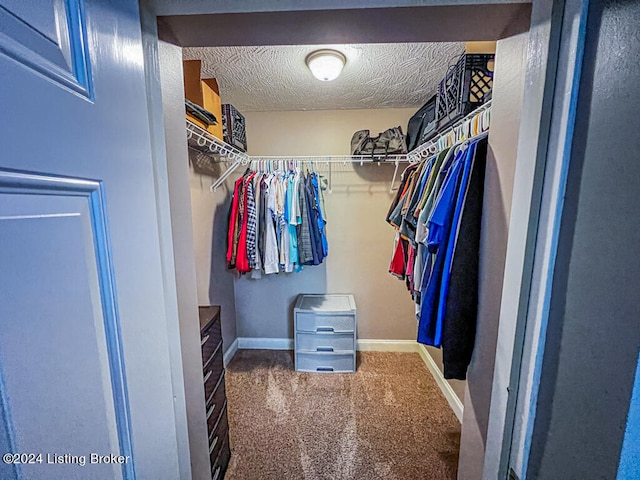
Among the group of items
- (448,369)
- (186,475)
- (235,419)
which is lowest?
(235,419)

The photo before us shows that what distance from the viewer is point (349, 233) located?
2.37 meters

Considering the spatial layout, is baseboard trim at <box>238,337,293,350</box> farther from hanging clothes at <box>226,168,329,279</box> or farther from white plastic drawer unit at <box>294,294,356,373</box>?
hanging clothes at <box>226,168,329,279</box>

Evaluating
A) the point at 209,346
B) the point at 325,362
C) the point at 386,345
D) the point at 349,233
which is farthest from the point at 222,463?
the point at 349,233

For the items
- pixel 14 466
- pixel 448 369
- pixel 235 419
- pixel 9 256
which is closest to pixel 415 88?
pixel 448 369

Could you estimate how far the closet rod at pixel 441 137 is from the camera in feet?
3.25

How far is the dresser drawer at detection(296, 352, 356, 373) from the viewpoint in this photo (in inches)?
84.2

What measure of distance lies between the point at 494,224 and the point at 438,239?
0.20m

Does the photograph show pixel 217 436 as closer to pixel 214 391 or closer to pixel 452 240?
pixel 214 391

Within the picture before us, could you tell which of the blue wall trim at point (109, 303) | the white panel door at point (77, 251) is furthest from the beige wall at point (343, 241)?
the blue wall trim at point (109, 303)

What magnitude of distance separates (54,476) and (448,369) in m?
1.05

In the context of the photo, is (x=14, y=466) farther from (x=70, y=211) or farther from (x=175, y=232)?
(x=175, y=232)

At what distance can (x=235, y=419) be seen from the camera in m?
1.68

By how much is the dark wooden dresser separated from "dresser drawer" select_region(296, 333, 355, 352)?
885 mm

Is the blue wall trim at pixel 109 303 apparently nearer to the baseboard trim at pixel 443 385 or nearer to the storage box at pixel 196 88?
the storage box at pixel 196 88
